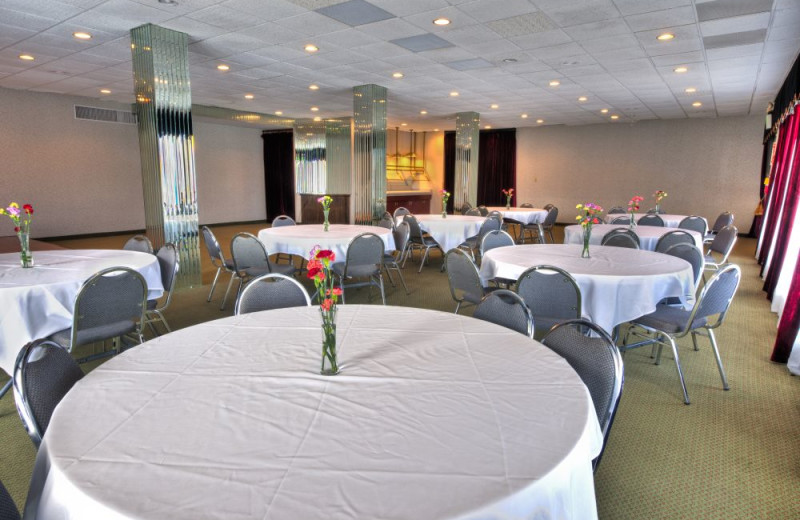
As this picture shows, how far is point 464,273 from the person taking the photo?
3732mm

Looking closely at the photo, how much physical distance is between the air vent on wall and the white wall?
465 inches

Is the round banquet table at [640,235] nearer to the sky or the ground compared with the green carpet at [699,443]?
nearer to the sky

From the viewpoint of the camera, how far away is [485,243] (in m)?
4.98

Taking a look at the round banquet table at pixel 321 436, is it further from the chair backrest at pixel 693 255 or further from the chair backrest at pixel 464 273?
the chair backrest at pixel 693 255

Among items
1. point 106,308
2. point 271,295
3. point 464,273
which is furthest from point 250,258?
point 464,273

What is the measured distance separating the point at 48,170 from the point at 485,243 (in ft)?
34.6

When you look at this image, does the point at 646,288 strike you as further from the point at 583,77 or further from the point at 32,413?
the point at 583,77

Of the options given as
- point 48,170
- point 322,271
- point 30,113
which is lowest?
point 322,271

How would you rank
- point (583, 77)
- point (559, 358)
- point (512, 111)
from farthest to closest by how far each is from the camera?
point (512, 111) → point (583, 77) → point (559, 358)

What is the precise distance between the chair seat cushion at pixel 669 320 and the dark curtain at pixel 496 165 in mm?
13122

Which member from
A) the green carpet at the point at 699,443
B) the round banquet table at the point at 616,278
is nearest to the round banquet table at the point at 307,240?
the round banquet table at the point at 616,278

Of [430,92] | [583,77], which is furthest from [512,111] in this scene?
[583,77]

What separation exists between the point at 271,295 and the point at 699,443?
8.93ft

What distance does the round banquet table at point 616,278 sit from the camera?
11.2ft
